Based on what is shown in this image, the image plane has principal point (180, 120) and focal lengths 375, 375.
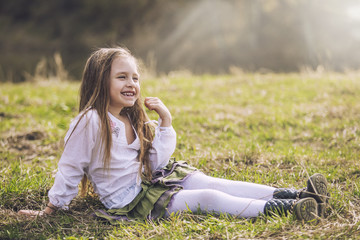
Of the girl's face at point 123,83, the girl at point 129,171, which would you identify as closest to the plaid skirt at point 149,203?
the girl at point 129,171

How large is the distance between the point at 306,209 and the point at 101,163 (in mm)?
1385

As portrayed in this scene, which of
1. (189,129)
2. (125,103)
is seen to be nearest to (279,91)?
(189,129)

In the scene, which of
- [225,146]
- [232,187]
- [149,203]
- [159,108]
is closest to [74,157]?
[149,203]

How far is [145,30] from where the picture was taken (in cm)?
2592

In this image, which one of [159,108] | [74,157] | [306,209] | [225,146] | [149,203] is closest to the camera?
[306,209]

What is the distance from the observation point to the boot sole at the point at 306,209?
7.34 feet

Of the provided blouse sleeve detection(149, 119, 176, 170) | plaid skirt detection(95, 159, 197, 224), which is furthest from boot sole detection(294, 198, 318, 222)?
blouse sleeve detection(149, 119, 176, 170)

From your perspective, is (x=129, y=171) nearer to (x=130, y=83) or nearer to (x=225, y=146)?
(x=130, y=83)

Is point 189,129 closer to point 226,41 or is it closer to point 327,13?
point 327,13

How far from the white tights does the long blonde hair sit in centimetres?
36

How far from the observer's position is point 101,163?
2633 mm

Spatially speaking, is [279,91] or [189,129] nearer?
[189,129]

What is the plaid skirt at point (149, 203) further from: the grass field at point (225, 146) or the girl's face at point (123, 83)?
the girl's face at point (123, 83)

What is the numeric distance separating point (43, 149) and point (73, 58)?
17.5 m
